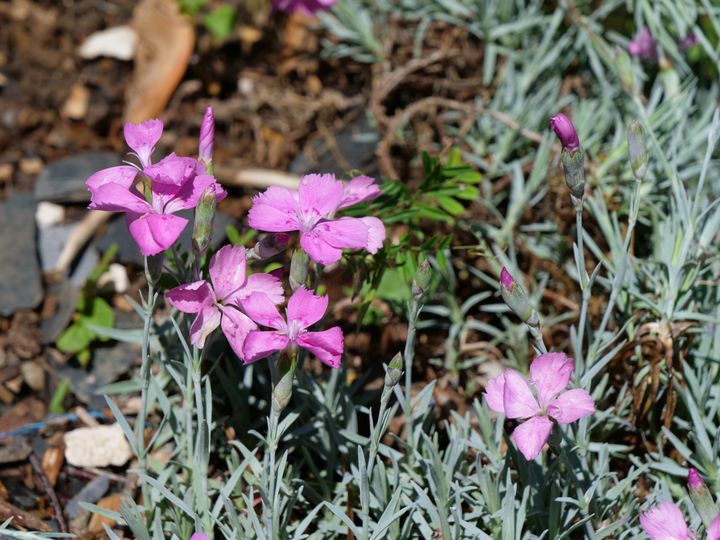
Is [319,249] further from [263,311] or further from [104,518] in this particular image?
[104,518]

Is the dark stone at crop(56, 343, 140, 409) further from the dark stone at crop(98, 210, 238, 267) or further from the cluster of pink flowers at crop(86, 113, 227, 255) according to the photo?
the cluster of pink flowers at crop(86, 113, 227, 255)

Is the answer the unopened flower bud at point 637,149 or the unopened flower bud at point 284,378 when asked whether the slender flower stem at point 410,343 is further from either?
the unopened flower bud at point 637,149

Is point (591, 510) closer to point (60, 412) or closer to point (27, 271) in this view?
point (60, 412)

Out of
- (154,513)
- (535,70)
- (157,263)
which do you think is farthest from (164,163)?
(535,70)

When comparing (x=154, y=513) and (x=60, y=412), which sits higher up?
(x=154, y=513)

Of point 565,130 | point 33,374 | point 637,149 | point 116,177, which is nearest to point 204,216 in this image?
point 116,177

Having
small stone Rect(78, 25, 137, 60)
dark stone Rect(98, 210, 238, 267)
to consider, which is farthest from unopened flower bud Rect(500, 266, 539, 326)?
small stone Rect(78, 25, 137, 60)
